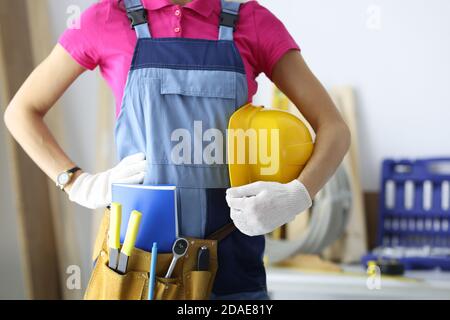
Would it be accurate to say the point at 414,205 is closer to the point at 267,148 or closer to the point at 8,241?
the point at 8,241

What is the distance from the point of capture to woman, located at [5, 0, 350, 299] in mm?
1127

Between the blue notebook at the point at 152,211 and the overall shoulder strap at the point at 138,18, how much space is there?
26cm

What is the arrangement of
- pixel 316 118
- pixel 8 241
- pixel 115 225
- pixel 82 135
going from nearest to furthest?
pixel 115 225 < pixel 316 118 < pixel 8 241 < pixel 82 135

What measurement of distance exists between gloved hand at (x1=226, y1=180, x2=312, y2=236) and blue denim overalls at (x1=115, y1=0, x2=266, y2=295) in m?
0.06

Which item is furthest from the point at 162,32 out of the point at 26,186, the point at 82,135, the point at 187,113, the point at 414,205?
the point at 414,205

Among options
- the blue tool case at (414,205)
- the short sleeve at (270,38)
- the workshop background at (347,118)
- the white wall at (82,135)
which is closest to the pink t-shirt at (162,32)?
the short sleeve at (270,38)

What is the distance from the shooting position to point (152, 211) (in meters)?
1.10

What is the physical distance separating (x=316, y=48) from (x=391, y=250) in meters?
0.85

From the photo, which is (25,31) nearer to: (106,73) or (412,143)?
(106,73)

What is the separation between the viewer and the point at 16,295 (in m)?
2.26

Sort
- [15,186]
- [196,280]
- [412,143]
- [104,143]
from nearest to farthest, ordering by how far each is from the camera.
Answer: [196,280] < [15,186] < [104,143] < [412,143]

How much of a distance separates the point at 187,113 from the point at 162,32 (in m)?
0.15

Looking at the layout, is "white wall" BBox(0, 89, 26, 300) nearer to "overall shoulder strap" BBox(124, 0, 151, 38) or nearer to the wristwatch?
the wristwatch
